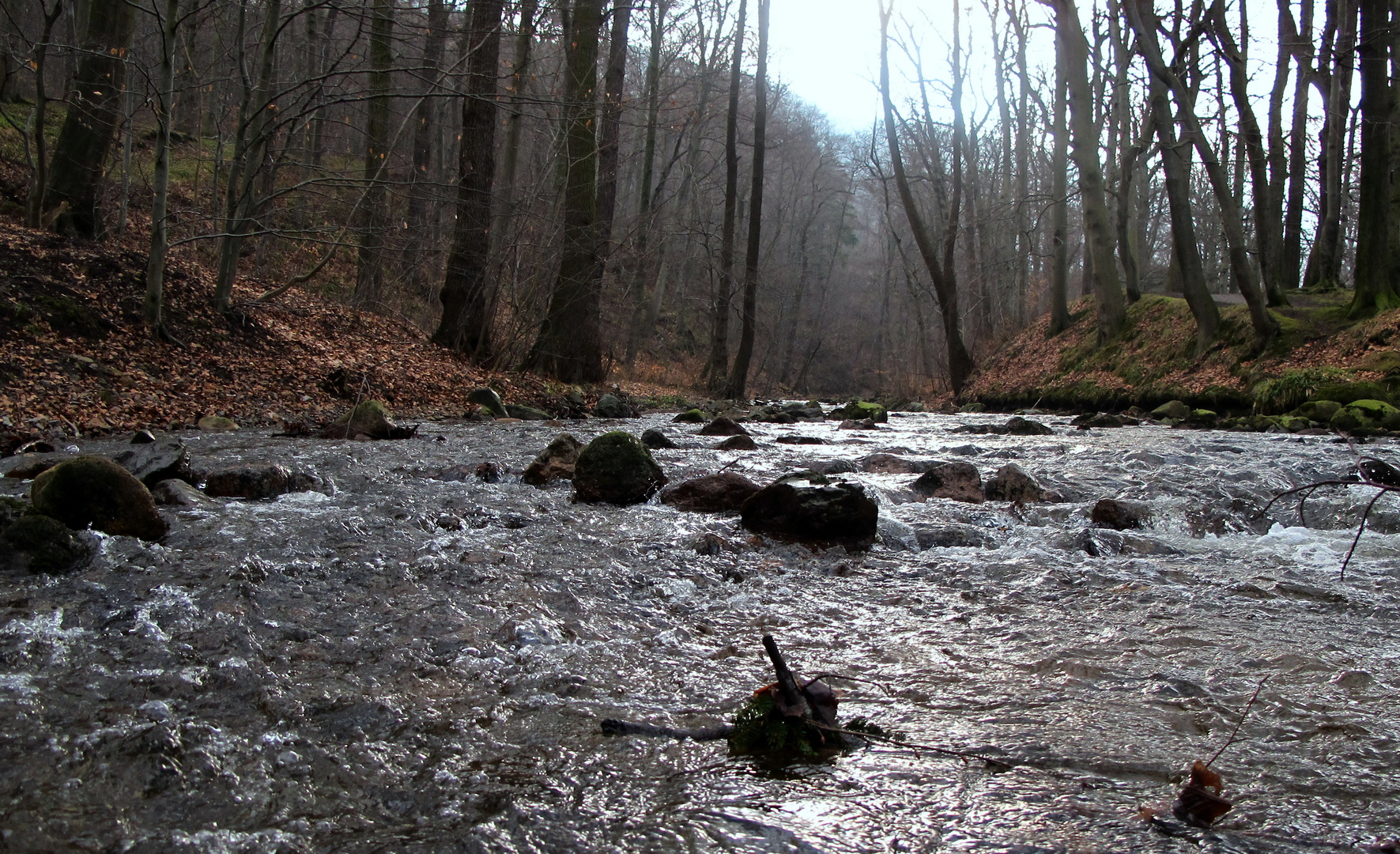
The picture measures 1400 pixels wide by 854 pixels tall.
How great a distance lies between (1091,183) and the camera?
1723cm

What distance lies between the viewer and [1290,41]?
53.5 feet

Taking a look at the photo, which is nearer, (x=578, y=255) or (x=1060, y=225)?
(x=578, y=255)

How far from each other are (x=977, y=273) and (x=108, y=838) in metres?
29.1

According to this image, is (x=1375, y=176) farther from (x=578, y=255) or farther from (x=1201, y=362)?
(x=578, y=255)

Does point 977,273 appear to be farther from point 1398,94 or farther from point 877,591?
point 877,591

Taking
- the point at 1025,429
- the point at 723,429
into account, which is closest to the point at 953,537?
the point at 723,429

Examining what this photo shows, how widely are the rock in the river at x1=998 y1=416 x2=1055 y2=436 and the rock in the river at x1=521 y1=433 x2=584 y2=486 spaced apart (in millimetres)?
6895

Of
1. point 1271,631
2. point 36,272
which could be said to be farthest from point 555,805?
point 36,272

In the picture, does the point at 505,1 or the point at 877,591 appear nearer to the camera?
the point at 877,591

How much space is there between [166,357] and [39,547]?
6.04 meters

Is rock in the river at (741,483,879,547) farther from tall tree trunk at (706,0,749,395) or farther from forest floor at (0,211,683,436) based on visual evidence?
tall tree trunk at (706,0,749,395)

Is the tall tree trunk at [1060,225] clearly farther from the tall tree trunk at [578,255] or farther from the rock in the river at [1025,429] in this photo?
the tall tree trunk at [578,255]

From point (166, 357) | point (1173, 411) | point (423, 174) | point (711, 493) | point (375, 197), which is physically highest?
point (423, 174)

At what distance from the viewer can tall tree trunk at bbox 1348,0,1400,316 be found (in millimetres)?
11664
